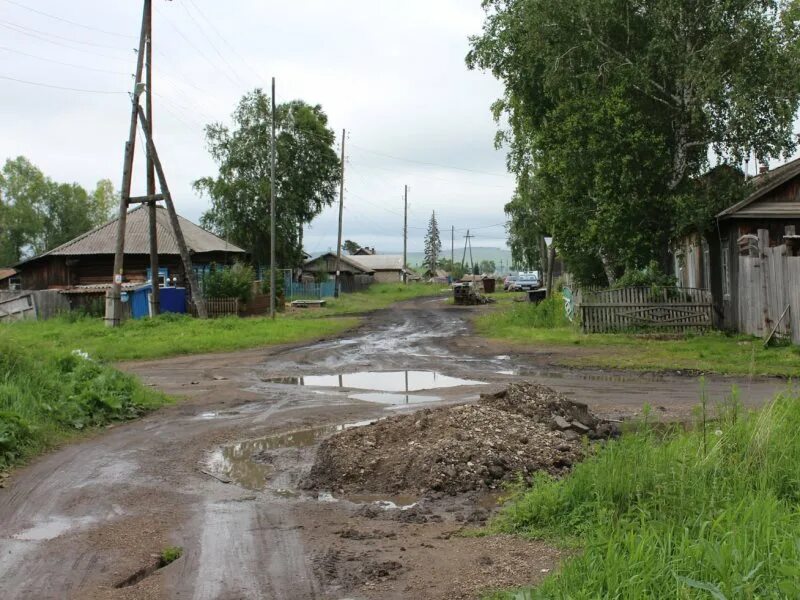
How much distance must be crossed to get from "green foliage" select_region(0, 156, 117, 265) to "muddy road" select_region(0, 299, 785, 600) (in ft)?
253

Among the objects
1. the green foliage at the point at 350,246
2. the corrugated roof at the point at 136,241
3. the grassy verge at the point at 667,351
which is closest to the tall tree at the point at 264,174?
the corrugated roof at the point at 136,241

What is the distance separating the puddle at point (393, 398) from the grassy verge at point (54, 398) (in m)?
3.40

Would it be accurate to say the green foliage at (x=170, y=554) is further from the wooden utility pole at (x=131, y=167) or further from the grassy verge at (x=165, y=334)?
the wooden utility pole at (x=131, y=167)

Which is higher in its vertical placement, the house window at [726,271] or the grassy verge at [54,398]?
the house window at [726,271]

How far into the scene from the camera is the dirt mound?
23.9ft

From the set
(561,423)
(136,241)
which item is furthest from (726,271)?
(136,241)

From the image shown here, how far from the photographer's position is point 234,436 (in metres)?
10.1

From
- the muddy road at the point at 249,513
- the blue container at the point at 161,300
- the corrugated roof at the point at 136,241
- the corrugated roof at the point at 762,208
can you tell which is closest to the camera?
the muddy road at the point at 249,513

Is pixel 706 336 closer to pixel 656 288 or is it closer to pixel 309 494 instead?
pixel 656 288

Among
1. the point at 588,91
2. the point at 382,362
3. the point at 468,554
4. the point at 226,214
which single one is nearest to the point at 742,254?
the point at 588,91

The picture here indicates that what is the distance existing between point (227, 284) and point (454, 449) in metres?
27.9

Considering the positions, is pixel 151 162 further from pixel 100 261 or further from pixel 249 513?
pixel 249 513

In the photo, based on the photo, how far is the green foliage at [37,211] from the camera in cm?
8150

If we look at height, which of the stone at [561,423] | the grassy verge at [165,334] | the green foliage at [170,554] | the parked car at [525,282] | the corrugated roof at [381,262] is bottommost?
the green foliage at [170,554]
